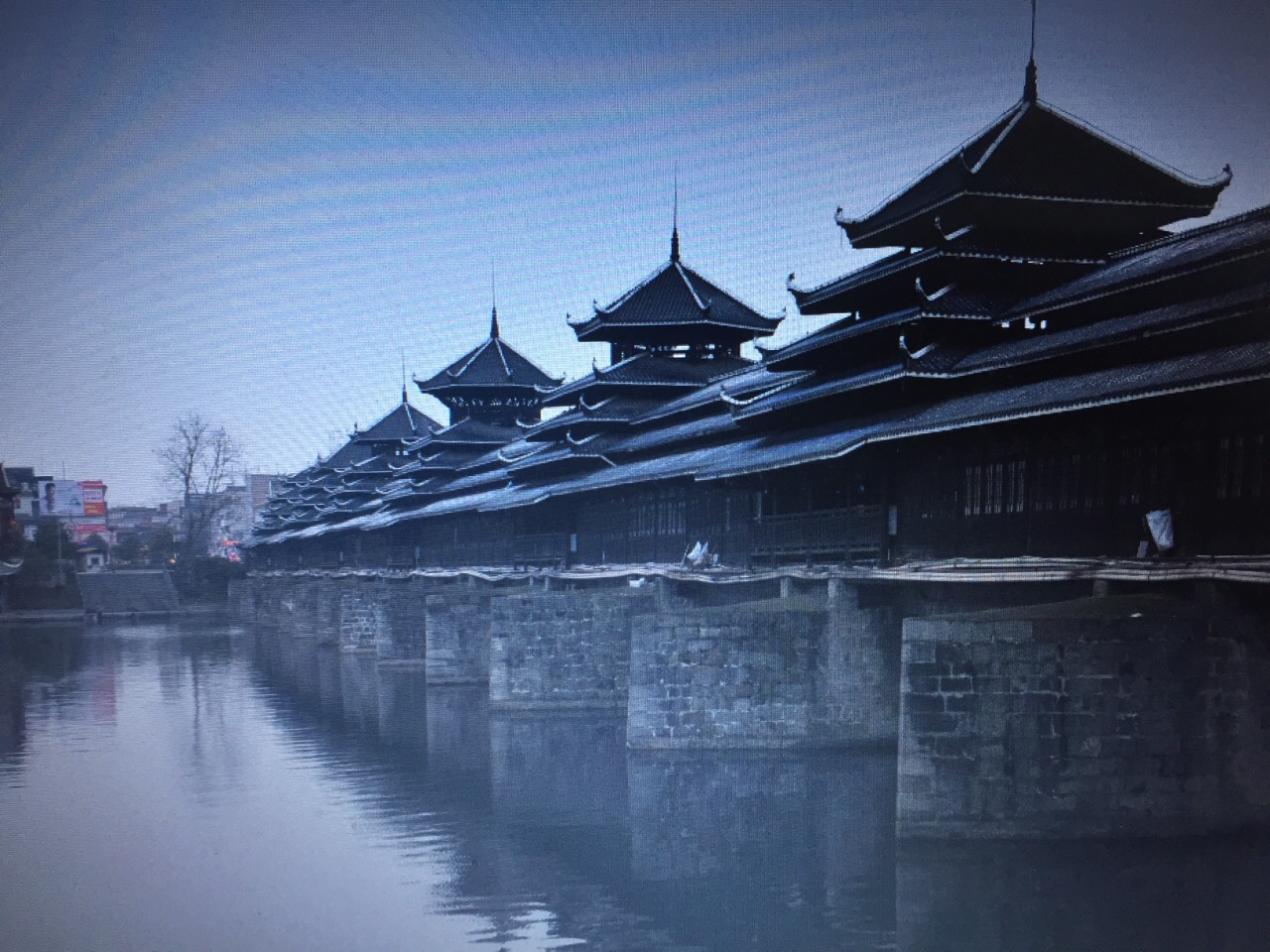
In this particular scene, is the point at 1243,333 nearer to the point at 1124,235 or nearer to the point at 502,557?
the point at 1124,235

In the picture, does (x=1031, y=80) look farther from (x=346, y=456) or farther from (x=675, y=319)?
(x=346, y=456)

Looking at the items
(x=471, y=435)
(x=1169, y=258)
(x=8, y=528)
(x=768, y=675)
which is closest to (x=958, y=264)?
(x=1169, y=258)

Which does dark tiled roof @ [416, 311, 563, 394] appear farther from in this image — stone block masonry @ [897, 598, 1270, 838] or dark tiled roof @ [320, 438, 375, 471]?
stone block masonry @ [897, 598, 1270, 838]

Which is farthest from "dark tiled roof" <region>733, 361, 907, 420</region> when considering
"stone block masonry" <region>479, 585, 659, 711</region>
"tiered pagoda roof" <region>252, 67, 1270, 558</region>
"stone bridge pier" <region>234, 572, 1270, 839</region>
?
"stone block masonry" <region>479, 585, 659, 711</region>

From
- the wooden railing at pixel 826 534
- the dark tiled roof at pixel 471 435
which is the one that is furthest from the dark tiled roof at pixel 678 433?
the dark tiled roof at pixel 471 435

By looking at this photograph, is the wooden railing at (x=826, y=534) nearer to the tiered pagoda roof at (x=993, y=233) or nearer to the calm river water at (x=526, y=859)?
the tiered pagoda roof at (x=993, y=233)

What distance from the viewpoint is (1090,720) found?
1630 centimetres

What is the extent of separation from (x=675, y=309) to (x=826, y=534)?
20.4 meters

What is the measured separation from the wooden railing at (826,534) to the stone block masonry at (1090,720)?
6.45 metres

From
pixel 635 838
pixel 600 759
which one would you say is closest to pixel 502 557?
pixel 600 759

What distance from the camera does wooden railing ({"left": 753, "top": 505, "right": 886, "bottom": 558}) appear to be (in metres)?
23.2

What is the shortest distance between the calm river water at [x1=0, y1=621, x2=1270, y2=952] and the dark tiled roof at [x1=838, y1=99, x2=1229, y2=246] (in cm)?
1165

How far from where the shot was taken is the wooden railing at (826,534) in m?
23.2

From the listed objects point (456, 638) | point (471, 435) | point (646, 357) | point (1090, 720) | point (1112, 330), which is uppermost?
point (646, 357)
